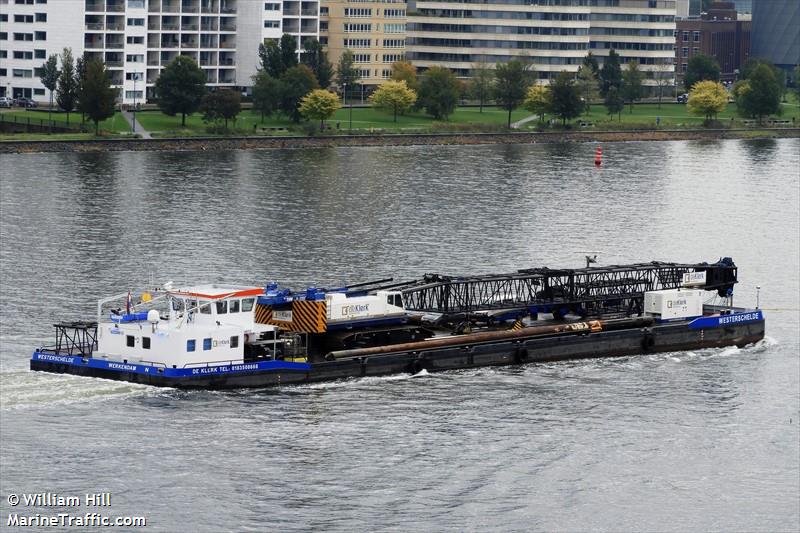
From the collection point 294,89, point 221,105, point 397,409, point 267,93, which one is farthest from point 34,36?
point 397,409

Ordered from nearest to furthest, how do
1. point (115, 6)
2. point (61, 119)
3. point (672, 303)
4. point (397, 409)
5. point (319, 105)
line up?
point (397, 409) < point (672, 303) < point (61, 119) < point (319, 105) < point (115, 6)

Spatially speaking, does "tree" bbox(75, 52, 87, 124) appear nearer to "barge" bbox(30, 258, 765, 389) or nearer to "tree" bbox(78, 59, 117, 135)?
"tree" bbox(78, 59, 117, 135)

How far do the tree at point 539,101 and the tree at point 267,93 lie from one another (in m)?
32.8

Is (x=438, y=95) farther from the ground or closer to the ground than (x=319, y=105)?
farther from the ground

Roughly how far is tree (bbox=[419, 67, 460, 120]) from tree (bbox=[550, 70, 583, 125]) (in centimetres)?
1109

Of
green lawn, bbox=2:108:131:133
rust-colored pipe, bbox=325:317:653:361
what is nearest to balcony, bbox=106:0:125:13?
green lawn, bbox=2:108:131:133

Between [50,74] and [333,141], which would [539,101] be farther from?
[50,74]

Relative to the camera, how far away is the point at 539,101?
19725 centimetres

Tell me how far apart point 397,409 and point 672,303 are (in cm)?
2097

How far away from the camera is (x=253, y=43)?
639 feet

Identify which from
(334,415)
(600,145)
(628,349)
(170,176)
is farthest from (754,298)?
(600,145)

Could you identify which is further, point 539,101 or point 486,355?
point 539,101

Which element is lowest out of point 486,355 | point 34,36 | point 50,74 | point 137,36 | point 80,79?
point 486,355

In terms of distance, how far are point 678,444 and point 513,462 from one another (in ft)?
23.5
